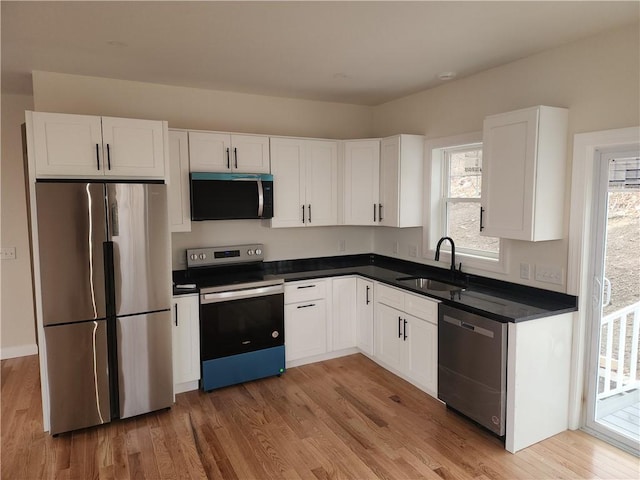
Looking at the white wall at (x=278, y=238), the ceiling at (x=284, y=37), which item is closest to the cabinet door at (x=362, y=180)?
the white wall at (x=278, y=238)

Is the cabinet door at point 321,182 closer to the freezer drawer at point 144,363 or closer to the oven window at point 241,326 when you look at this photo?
the oven window at point 241,326

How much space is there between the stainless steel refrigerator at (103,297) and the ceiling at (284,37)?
0.96 meters

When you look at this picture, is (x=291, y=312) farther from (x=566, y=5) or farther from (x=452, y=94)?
(x=566, y=5)

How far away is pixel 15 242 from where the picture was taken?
14.3 ft

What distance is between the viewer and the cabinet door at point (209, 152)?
3.74 metres

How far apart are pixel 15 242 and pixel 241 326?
2.60 metres

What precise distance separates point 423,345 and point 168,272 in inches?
81.9

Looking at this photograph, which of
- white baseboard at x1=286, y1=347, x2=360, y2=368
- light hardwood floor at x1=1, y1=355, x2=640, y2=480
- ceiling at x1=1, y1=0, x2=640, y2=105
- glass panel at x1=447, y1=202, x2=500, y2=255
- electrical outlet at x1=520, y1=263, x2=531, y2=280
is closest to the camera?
ceiling at x1=1, y1=0, x2=640, y2=105

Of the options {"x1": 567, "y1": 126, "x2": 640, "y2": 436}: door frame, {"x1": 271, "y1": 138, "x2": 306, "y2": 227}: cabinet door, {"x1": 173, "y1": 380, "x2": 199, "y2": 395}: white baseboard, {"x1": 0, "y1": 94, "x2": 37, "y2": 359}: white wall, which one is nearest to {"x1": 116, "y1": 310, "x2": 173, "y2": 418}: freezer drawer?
{"x1": 173, "y1": 380, "x2": 199, "y2": 395}: white baseboard

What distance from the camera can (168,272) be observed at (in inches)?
127

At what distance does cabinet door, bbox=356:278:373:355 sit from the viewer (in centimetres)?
414

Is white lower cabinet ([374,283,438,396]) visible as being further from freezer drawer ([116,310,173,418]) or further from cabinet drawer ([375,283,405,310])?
freezer drawer ([116,310,173,418])

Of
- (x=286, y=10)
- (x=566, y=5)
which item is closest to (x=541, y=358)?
(x=566, y=5)

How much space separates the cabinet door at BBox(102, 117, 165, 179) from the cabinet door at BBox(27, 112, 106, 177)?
0.06 metres
